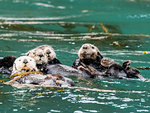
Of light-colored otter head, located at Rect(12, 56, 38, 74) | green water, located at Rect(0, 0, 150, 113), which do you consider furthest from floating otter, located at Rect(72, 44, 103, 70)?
light-colored otter head, located at Rect(12, 56, 38, 74)

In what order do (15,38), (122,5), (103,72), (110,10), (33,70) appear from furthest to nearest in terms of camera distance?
1. (122,5)
2. (110,10)
3. (15,38)
4. (103,72)
5. (33,70)

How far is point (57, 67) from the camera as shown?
31.9ft

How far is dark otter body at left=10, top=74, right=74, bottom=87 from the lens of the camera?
8.02m

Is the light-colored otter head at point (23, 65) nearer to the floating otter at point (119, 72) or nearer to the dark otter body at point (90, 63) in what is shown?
the dark otter body at point (90, 63)

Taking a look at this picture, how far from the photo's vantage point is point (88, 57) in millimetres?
10195

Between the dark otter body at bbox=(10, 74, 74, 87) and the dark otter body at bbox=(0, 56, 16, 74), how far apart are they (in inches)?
57.4

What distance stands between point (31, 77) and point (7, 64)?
1694 mm

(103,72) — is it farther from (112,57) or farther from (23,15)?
(23,15)

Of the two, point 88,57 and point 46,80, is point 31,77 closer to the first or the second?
point 46,80

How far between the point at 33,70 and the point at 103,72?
1.79 m

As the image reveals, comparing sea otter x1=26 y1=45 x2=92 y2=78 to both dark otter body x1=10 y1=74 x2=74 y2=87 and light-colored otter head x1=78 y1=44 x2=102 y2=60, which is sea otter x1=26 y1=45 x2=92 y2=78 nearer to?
light-colored otter head x1=78 y1=44 x2=102 y2=60

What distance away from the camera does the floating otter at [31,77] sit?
807cm

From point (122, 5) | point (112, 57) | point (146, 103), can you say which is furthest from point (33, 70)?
point (122, 5)

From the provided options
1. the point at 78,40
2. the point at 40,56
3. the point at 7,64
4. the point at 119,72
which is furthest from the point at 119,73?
the point at 78,40
